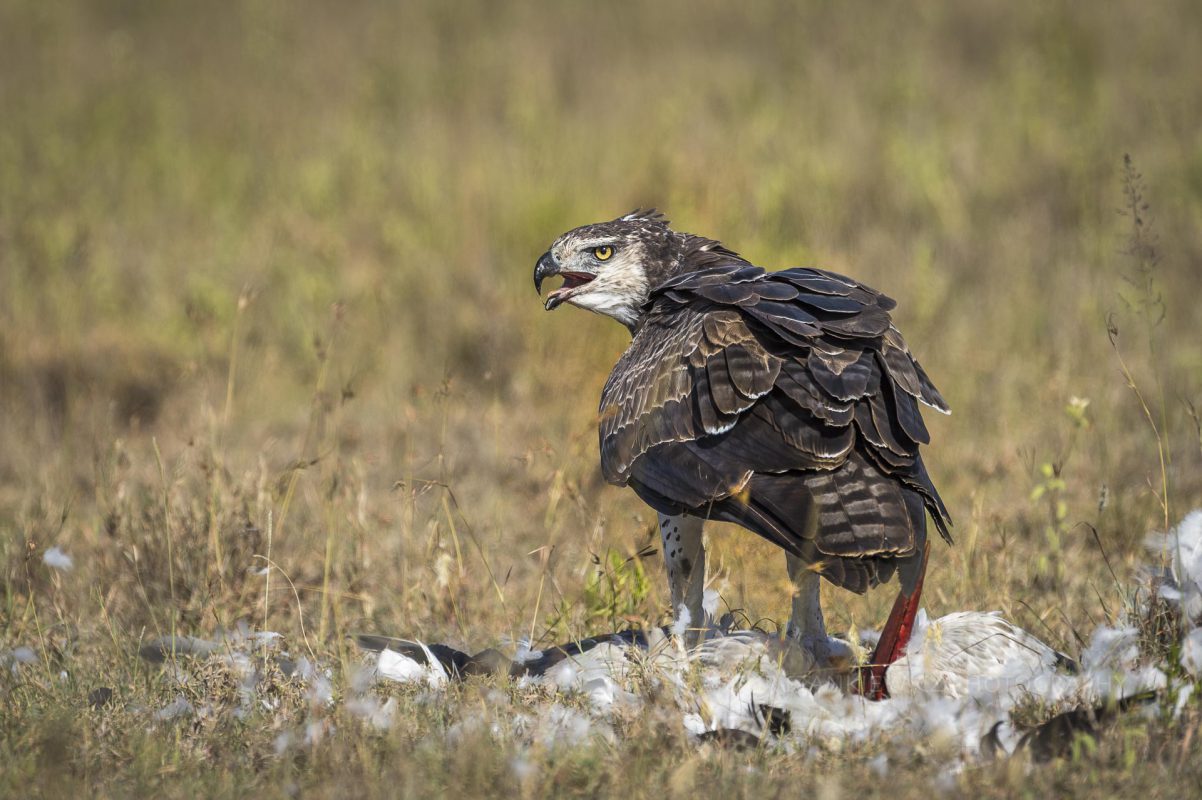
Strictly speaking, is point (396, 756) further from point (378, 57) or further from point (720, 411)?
point (378, 57)

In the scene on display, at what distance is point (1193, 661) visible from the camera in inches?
130

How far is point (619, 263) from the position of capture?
4676 millimetres

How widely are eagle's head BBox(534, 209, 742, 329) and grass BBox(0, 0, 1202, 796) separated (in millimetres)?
439

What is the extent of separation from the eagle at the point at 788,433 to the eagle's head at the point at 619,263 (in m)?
0.39

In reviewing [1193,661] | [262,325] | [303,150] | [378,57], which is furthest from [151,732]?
[378,57]

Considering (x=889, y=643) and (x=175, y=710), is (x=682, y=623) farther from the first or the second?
(x=175, y=710)

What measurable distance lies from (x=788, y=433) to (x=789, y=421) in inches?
1.6

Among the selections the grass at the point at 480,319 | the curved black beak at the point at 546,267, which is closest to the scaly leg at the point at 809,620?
the grass at the point at 480,319

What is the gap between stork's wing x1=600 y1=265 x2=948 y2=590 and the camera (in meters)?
3.47

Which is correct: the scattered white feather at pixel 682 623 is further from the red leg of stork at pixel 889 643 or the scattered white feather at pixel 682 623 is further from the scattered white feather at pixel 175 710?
the scattered white feather at pixel 175 710

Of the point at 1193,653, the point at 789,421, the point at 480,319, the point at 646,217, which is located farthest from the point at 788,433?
the point at 480,319

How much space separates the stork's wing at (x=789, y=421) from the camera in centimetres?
347

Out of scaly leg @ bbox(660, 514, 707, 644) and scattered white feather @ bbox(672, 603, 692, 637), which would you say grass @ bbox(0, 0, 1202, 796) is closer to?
scaly leg @ bbox(660, 514, 707, 644)

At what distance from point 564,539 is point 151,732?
8.30 feet
